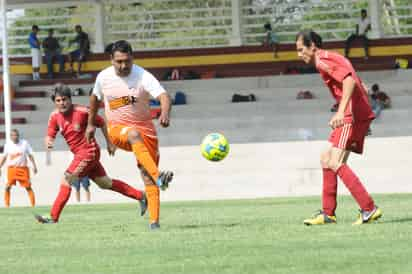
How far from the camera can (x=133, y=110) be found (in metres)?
11.9

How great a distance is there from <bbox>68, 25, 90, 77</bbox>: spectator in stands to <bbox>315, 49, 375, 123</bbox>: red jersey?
25.2m

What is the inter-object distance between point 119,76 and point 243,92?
71.5ft

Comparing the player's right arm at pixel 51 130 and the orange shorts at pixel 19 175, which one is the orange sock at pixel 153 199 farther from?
the orange shorts at pixel 19 175

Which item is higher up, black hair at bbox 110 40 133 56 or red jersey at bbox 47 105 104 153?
black hair at bbox 110 40 133 56

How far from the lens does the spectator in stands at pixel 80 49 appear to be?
36000mm

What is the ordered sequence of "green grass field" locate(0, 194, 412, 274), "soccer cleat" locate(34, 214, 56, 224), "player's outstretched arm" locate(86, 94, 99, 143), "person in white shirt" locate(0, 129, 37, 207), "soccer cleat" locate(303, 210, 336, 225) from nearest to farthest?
"green grass field" locate(0, 194, 412, 274) → "soccer cleat" locate(303, 210, 336, 225) → "player's outstretched arm" locate(86, 94, 99, 143) → "soccer cleat" locate(34, 214, 56, 224) → "person in white shirt" locate(0, 129, 37, 207)

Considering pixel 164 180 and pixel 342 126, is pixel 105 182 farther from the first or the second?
pixel 342 126

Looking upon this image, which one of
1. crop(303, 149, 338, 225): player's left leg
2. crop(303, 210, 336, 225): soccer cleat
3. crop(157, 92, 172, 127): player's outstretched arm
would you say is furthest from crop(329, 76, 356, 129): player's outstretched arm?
crop(157, 92, 172, 127): player's outstretched arm

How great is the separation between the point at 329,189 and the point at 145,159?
189 cm

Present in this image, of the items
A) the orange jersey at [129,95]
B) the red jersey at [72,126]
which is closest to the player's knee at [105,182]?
the red jersey at [72,126]

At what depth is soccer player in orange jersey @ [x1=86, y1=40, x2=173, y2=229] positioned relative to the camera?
1164 cm

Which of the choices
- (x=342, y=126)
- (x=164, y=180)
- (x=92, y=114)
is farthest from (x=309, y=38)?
(x=92, y=114)

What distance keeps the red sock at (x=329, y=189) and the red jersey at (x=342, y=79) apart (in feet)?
1.90

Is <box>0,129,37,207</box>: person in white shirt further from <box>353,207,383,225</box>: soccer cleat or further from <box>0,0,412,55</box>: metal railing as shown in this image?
<box>353,207,383,225</box>: soccer cleat
